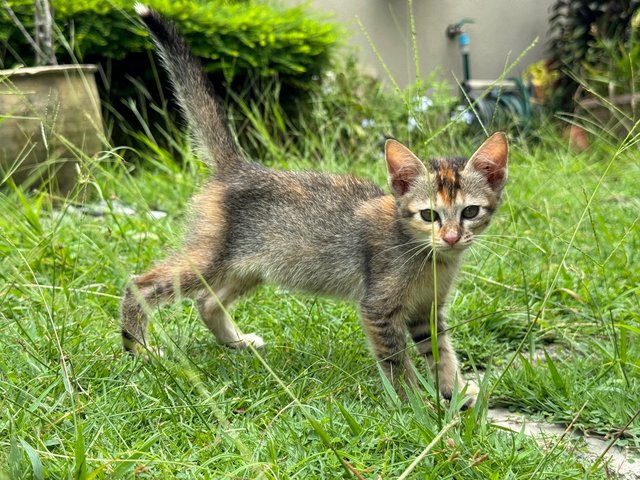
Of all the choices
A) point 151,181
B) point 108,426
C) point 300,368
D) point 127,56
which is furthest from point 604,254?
point 127,56

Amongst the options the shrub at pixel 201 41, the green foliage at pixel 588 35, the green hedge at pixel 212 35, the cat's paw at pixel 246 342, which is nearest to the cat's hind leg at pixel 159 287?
the cat's paw at pixel 246 342

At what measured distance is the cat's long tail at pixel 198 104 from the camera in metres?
3.49

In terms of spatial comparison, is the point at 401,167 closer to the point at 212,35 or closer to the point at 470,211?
the point at 470,211

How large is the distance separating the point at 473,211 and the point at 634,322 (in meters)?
1.03

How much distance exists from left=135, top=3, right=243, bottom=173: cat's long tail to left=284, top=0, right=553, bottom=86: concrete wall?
5333 mm

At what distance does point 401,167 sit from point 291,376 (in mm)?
956

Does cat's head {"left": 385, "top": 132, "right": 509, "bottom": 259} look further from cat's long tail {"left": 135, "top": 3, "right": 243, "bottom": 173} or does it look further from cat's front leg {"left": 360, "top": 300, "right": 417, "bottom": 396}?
cat's long tail {"left": 135, "top": 3, "right": 243, "bottom": 173}

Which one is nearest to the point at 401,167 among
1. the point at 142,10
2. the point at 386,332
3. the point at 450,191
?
the point at 450,191

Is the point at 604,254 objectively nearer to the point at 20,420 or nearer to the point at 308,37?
the point at 20,420

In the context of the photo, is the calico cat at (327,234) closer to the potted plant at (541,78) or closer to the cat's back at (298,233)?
the cat's back at (298,233)

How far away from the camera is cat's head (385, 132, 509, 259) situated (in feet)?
9.69

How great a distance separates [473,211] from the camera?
3020 millimetres

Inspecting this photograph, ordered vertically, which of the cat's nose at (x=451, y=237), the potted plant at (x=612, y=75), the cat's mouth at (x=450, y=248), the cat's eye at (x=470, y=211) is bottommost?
the potted plant at (x=612, y=75)

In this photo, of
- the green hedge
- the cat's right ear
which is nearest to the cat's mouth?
the cat's right ear
